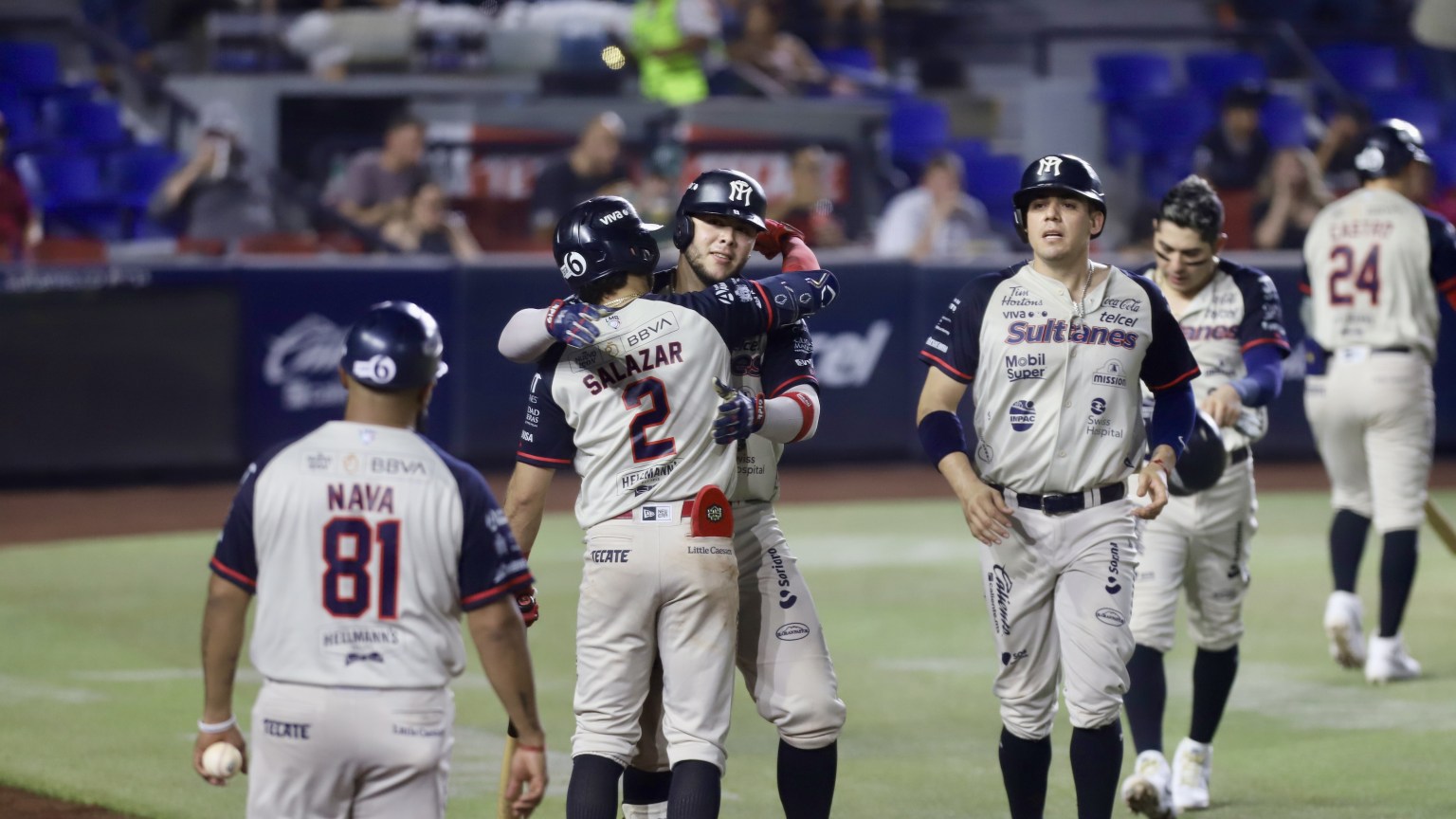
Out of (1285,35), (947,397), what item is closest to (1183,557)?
(947,397)

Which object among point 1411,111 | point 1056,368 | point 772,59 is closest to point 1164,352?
point 1056,368

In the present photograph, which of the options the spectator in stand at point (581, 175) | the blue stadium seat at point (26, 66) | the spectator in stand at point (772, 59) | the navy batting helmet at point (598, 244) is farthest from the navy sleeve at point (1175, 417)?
the blue stadium seat at point (26, 66)

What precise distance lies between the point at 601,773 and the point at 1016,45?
18.9 m

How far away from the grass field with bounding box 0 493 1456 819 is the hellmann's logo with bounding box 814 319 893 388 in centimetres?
322

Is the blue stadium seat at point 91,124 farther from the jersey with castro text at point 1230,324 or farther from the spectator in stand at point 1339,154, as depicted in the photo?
the jersey with castro text at point 1230,324

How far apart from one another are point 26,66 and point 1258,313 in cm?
1466

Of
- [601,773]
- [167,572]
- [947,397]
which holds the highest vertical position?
[947,397]

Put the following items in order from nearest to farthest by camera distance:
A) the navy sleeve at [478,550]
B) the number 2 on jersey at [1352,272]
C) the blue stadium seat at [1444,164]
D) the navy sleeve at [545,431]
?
the navy sleeve at [478,550], the navy sleeve at [545,431], the number 2 on jersey at [1352,272], the blue stadium seat at [1444,164]

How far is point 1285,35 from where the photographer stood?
21500 millimetres

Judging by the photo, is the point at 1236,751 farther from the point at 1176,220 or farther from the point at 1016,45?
the point at 1016,45

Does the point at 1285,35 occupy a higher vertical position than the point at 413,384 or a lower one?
higher

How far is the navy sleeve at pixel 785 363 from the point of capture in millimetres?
5426

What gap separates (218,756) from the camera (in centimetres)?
421

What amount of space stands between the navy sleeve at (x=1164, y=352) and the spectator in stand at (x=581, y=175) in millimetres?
10593
